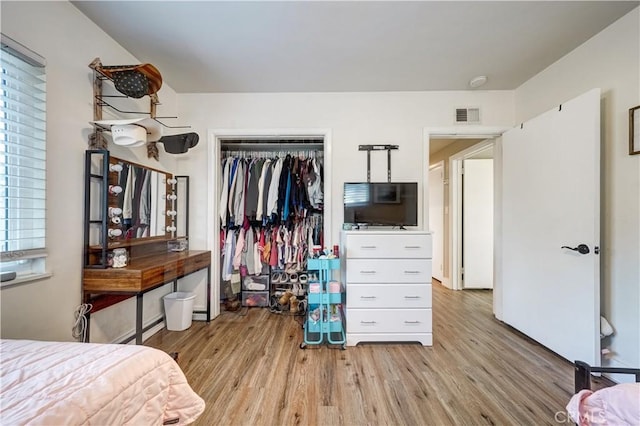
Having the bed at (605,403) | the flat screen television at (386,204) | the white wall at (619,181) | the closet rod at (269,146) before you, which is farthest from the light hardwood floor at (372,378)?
the closet rod at (269,146)

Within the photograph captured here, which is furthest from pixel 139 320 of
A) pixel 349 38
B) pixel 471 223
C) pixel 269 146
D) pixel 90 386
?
pixel 471 223

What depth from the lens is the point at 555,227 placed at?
192 cm

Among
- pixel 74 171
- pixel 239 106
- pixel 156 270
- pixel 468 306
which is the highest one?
pixel 239 106

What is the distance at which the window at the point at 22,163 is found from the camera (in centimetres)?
123

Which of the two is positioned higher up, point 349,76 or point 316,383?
point 349,76

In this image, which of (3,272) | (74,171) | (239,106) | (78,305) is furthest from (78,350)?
(239,106)

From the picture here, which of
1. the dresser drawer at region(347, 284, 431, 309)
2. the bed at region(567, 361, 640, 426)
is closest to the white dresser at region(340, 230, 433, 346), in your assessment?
the dresser drawer at region(347, 284, 431, 309)

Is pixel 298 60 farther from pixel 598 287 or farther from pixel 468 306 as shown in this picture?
pixel 468 306

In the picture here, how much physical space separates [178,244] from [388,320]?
6.85 feet

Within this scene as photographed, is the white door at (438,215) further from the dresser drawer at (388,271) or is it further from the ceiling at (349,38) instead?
the dresser drawer at (388,271)

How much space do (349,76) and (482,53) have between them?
1.06 m

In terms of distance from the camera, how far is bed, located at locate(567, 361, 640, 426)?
678mm

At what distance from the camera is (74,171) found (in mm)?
1549

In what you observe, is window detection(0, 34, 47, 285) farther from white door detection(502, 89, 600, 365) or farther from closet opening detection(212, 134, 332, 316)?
white door detection(502, 89, 600, 365)
